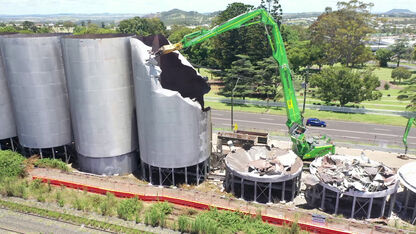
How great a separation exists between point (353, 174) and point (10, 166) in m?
33.9

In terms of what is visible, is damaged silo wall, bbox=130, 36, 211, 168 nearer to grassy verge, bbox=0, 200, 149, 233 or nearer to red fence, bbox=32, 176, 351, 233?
red fence, bbox=32, 176, 351, 233

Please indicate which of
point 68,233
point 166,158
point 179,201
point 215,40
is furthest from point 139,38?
point 215,40

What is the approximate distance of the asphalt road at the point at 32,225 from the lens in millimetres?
25297

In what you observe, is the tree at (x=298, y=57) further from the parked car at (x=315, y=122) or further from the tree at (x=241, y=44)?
the parked car at (x=315, y=122)

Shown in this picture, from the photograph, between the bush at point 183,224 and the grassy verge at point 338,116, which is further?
the grassy verge at point 338,116

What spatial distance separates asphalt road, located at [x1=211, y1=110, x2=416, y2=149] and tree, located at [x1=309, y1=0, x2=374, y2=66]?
46.6m

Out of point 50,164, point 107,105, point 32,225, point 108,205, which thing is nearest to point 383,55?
point 107,105

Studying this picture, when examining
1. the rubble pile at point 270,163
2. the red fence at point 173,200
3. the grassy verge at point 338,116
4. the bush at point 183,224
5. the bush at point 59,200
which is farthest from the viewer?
the grassy verge at point 338,116

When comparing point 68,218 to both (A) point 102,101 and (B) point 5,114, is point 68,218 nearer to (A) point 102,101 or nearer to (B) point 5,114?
(A) point 102,101

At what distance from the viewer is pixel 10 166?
33344mm

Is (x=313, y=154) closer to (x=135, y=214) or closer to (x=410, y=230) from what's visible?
(x=410, y=230)

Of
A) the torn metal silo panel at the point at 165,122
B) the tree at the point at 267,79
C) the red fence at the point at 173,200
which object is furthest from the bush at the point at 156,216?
the tree at the point at 267,79

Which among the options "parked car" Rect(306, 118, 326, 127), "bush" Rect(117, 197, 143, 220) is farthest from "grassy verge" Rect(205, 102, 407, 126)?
"bush" Rect(117, 197, 143, 220)

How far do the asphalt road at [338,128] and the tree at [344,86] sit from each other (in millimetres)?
9378
